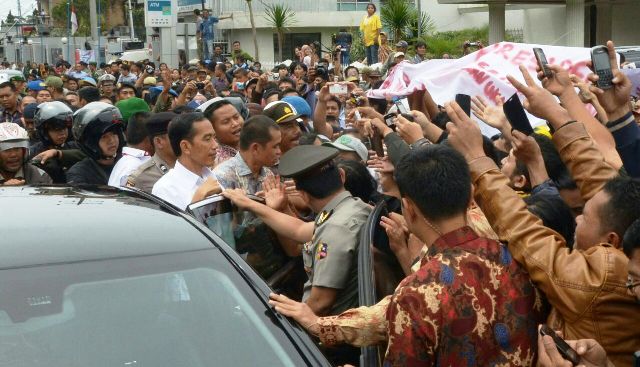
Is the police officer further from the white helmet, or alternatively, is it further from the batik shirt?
the white helmet

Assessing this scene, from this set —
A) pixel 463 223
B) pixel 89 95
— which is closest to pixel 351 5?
pixel 89 95

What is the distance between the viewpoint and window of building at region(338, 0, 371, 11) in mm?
45719

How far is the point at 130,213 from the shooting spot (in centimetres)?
361

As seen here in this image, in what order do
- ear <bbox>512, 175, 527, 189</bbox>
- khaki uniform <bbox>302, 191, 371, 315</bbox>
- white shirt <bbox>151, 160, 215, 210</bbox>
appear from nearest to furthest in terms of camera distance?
khaki uniform <bbox>302, 191, 371, 315</bbox> < ear <bbox>512, 175, 527, 189</bbox> < white shirt <bbox>151, 160, 215, 210</bbox>

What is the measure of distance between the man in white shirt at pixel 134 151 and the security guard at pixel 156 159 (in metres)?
0.17

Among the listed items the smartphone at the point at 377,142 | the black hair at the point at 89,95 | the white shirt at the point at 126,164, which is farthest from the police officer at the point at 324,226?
the black hair at the point at 89,95

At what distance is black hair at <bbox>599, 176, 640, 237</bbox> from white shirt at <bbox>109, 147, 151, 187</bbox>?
162 inches

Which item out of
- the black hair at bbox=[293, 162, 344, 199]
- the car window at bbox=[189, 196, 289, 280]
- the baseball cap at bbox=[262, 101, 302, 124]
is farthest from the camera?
the baseball cap at bbox=[262, 101, 302, 124]

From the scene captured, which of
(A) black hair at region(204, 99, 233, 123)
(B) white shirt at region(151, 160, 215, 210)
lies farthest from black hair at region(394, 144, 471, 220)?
(A) black hair at region(204, 99, 233, 123)

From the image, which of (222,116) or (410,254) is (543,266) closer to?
(410,254)

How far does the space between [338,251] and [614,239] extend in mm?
1293

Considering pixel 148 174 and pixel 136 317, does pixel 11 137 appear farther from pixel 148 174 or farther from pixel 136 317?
pixel 136 317

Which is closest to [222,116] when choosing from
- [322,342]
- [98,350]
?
[322,342]

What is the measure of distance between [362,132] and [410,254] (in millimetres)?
3435
